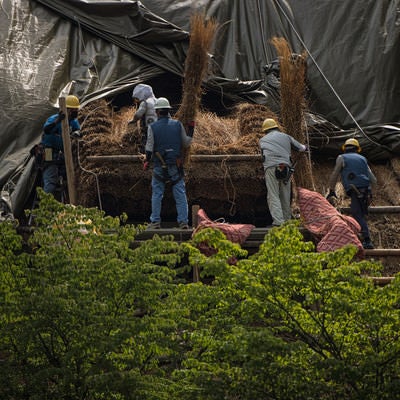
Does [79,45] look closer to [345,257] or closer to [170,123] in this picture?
[170,123]

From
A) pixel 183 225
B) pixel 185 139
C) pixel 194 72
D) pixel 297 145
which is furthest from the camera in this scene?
pixel 194 72

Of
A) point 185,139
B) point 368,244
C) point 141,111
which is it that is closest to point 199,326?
point 368,244

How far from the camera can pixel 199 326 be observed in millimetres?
10273

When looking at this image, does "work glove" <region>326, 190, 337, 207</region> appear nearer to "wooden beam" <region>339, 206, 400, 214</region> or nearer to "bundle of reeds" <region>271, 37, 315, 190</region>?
"wooden beam" <region>339, 206, 400, 214</region>

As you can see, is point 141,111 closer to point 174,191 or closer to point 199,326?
point 174,191

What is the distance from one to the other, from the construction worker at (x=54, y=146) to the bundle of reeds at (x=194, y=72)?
1425 millimetres

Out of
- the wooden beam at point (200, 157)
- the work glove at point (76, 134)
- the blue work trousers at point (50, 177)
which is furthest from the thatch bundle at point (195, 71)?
the blue work trousers at point (50, 177)

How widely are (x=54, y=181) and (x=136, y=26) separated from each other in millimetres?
3928

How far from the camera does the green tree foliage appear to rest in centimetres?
950

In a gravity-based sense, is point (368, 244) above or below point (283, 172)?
below

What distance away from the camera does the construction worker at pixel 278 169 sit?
14.4 metres

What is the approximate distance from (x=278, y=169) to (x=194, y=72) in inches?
81.8

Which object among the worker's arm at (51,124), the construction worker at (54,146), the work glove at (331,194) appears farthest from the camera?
the construction worker at (54,146)

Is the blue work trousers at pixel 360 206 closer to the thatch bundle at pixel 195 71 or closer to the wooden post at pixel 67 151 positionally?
the thatch bundle at pixel 195 71
